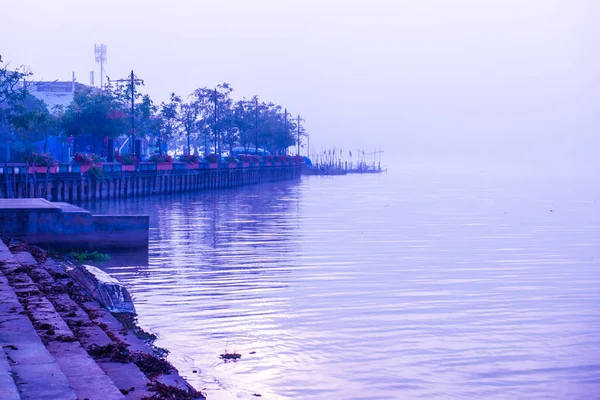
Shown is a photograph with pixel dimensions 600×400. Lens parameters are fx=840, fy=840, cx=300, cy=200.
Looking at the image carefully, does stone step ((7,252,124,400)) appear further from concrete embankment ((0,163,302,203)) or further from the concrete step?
concrete embankment ((0,163,302,203))

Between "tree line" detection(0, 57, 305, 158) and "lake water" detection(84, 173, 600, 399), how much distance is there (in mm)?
21258

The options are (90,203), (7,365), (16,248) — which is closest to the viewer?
(7,365)

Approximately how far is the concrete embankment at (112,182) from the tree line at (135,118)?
283 centimetres

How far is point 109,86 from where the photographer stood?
76938 mm

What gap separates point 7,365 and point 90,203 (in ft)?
143

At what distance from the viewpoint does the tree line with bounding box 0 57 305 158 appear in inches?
1954

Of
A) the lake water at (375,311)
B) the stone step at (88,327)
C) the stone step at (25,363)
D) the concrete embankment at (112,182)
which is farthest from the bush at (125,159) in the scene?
the stone step at (25,363)

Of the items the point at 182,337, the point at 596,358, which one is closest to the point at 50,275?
the point at 182,337

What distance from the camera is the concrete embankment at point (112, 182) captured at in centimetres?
4194

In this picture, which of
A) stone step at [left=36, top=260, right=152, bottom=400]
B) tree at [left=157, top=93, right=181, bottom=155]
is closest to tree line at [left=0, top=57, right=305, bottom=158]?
tree at [left=157, top=93, right=181, bottom=155]

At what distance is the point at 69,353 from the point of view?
990 cm

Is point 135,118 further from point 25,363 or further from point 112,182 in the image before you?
point 25,363

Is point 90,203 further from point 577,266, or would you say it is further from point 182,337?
point 182,337

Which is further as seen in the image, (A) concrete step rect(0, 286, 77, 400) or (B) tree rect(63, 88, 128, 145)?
(B) tree rect(63, 88, 128, 145)
